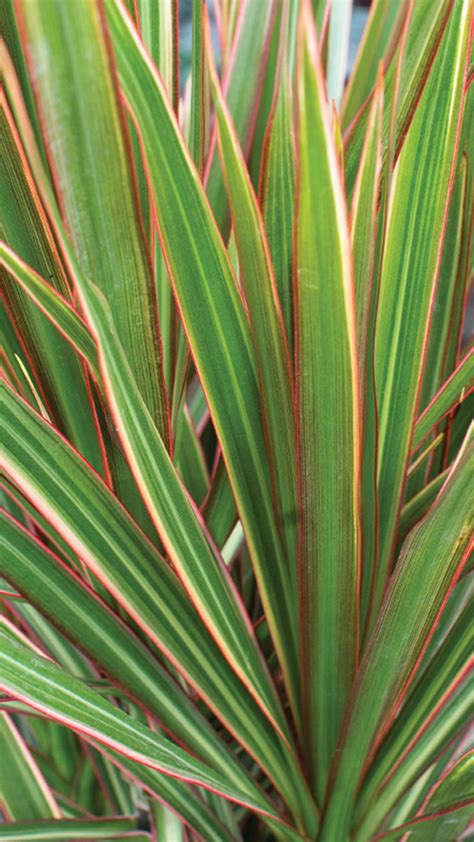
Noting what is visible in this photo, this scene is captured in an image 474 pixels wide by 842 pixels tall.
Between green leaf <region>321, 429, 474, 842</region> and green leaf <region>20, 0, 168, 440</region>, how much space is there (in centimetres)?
16

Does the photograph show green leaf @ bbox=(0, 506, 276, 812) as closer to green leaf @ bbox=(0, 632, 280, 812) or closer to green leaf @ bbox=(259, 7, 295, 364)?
green leaf @ bbox=(0, 632, 280, 812)

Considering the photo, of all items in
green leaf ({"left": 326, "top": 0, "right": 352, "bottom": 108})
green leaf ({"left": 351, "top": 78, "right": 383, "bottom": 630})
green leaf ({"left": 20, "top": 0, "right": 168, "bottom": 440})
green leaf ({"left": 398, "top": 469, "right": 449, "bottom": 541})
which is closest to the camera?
green leaf ({"left": 20, "top": 0, "right": 168, "bottom": 440})

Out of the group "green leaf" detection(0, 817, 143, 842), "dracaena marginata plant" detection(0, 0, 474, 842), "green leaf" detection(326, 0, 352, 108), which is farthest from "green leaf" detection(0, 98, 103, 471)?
"green leaf" detection(326, 0, 352, 108)

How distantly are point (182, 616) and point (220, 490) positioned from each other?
0.36ft

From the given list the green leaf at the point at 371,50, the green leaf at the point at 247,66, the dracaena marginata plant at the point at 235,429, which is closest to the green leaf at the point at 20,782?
the dracaena marginata plant at the point at 235,429

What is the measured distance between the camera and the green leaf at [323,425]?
0.28m

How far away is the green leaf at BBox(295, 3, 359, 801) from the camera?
0.28m

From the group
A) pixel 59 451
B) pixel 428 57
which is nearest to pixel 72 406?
pixel 59 451

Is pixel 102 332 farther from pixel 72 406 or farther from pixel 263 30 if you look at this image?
pixel 263 30

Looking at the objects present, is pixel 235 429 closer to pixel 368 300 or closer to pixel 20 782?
pixel 368 300

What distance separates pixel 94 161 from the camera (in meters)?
0.31

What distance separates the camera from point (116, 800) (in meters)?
0.61

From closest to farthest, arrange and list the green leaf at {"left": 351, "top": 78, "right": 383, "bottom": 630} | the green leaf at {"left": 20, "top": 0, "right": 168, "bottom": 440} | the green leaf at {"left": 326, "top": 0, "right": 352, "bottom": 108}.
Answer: the green leaf at {"left": 20, "top": 0, "right": 168, "bottom": 440}, the green leaf at {"left": 351, "top": 78, "right": 383, "bottom": 630}, the green leaf at {"left": 326, "top": 0, "right": 352, "bottom": 108}

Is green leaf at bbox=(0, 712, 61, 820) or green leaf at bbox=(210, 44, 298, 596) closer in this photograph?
green leaf at bbox=(210, 44, 298, 596)
